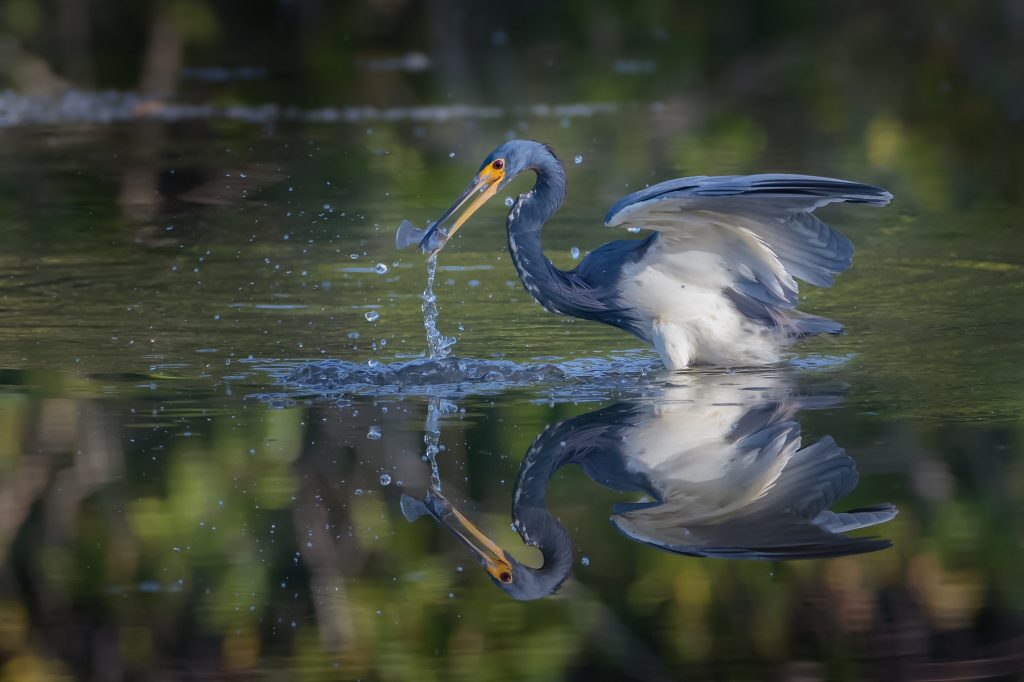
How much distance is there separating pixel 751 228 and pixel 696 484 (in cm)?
178

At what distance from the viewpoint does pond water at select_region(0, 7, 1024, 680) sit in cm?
473

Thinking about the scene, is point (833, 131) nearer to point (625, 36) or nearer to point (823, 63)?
point (823, 63)

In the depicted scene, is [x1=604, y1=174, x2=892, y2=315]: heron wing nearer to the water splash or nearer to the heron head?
the heron head

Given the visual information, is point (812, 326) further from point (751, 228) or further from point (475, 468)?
point (475, 468)

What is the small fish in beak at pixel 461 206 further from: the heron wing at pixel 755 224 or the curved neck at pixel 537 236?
the heron wing at pixel 755 224

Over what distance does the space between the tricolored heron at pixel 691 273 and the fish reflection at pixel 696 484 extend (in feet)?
1.75

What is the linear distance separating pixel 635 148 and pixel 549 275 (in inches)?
272

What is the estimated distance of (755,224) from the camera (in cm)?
731

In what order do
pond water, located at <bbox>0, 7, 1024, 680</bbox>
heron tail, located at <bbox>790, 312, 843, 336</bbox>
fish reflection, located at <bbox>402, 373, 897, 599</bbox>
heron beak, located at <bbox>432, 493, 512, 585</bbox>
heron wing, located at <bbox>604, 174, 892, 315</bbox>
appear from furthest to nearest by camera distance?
heron tail, located at <bbox>790, 312, 843, 336</bbox> < heron wing, located at <bbox>604, 174, 892, 315</bbox> < fish reflection, located at <bbox>402, 373, 897, 599</bbox> < heron beak, located at <bbox>432, 493, 512, 585</bbox> < pond water, located at <bbox>0, 7, 1024, 680</bbox>

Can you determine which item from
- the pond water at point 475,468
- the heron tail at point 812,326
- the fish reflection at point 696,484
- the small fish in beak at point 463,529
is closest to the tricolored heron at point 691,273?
the heron tail at point 812,326

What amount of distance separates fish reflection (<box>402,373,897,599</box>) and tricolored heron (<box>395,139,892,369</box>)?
53cm

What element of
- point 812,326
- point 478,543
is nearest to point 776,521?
point 478,543

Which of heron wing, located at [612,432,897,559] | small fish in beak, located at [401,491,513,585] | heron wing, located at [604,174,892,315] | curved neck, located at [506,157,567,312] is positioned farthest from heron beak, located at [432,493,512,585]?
curved neck, located at [506,157,567,312]

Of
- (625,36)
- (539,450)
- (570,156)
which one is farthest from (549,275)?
(625,36)
